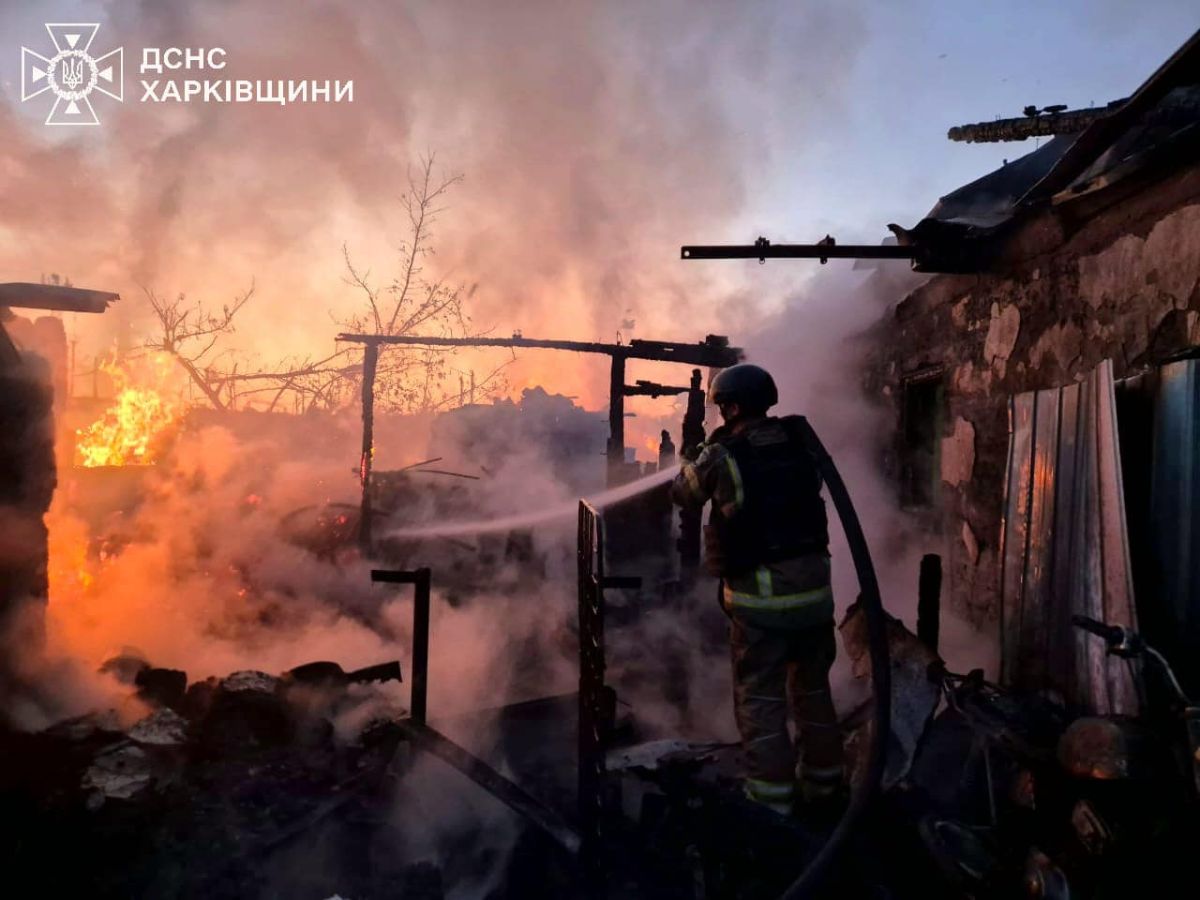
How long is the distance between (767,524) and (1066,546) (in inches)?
68.5

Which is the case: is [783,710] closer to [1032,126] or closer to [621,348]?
[621,348]

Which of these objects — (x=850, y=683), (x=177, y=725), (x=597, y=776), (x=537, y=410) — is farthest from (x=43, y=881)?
(x=537, y=410)

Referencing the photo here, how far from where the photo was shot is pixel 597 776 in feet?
10.7

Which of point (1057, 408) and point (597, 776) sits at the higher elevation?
point (1057, 408)

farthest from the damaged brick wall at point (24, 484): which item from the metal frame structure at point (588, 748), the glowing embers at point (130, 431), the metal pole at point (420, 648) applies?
the glowing embers at point (130, 431)

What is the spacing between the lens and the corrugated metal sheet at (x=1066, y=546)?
3463 millimetres

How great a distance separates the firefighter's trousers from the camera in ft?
11.7

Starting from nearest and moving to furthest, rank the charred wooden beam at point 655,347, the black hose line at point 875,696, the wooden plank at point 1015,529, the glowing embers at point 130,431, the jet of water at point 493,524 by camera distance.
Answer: the black hose line at point 875,696 → the wooden plank at point 1015,529 → the charred wooden beam at point 655,347 → the jet of water at point 493,524 → the glowing embers at point 130,431

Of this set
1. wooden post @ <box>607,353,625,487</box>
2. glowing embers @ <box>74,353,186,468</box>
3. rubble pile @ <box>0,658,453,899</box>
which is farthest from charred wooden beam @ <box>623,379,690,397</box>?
glowing embers @ <box>74,353,186,468</box>

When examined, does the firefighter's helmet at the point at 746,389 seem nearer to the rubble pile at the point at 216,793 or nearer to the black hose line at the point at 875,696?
the black hose line at the point at 875,696

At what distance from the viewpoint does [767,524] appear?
3.69 meters

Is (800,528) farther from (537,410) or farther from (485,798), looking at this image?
(537,410)

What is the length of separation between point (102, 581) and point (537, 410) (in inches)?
431

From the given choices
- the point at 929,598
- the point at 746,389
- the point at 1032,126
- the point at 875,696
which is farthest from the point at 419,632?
the point at 1032,126
